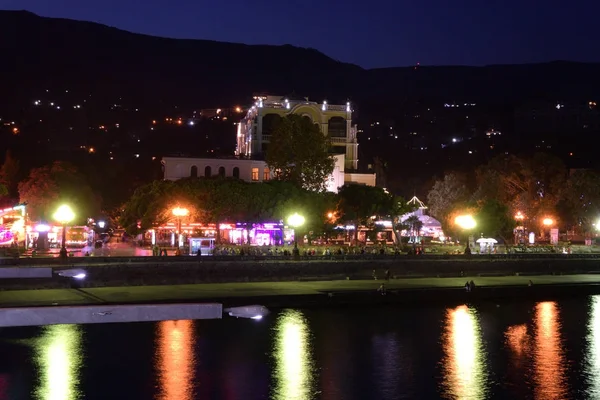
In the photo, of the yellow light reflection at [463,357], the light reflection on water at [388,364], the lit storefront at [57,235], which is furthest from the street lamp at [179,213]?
the light reflection on water at [388,364]

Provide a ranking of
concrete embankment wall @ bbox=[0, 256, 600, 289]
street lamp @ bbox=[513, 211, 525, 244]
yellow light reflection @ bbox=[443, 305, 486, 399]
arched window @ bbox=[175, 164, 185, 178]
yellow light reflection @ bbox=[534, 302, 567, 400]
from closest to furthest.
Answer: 1. yellow light reflection @ bbox=[443, 305, 486, 399]
2. yellow light reflection @ bbox=[534, 302, 567, 400]
3. concrete embankment wall @ bbox=[0, 256, 600, 289]
4. street lamp @ bbox=[513, 211, 525, 244]
5. arched window @ bbox=[175, 164, 185, 178]

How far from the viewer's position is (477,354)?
112ft

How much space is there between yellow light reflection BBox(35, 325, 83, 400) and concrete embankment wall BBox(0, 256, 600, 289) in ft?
27.4

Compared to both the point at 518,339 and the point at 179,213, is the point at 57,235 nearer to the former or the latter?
the point at 179,213

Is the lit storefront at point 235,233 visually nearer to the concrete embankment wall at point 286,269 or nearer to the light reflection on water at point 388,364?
the concrete embankment wall at point 286,269


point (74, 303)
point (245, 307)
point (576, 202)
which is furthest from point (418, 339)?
point (576, 202)

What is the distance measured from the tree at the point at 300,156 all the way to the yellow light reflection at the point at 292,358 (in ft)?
117

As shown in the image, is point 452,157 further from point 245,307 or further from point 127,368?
point 127,368

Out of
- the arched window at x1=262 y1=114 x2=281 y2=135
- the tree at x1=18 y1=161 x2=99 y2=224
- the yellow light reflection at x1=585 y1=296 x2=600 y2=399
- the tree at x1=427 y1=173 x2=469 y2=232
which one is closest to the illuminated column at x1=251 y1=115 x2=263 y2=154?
the arched window at x1=262 y1=114 x2=281 y2=135

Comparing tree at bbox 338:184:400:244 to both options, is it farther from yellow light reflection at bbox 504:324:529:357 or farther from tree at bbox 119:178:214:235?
yellow light reflection at bbox 504:324:529:357

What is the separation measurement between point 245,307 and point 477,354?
1258 centimetres

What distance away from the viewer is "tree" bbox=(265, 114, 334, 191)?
77312 millimetres

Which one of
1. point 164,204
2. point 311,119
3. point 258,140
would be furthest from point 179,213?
point 311,119

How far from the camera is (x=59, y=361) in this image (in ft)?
98.9
